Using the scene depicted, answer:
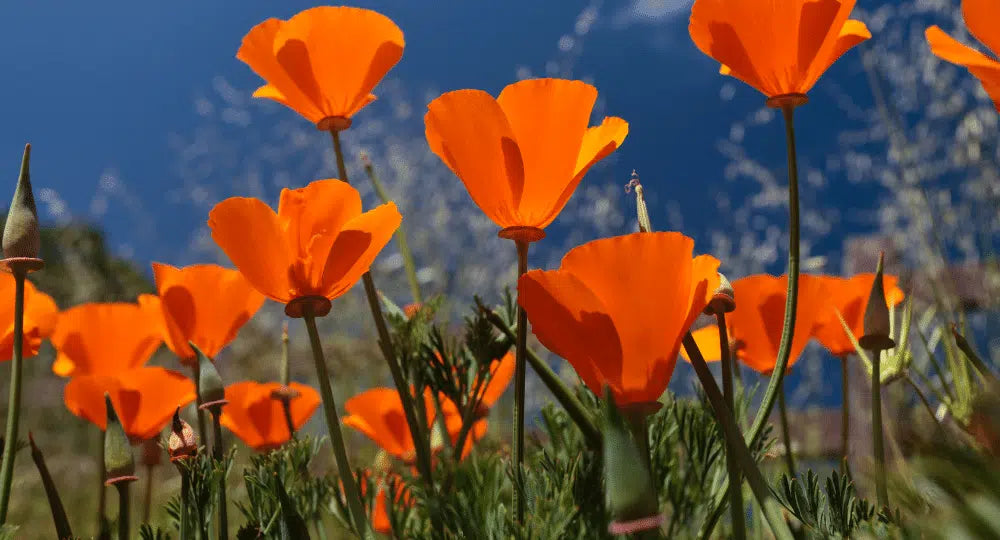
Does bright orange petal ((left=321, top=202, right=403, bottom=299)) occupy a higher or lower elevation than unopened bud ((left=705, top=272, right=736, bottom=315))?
higher

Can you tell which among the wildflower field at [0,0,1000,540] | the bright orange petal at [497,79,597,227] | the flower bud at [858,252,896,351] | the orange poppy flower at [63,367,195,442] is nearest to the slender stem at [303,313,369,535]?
the wildflower field at [0,0,1000,540]

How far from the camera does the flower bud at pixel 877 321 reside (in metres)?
0.56

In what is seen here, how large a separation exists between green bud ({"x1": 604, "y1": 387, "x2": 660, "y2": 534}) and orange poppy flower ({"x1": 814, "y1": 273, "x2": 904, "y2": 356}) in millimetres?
499

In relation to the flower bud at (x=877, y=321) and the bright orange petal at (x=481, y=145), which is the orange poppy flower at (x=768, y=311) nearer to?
the flower bud at (x=877, y=321)

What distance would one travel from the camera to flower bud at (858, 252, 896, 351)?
56 centimetres

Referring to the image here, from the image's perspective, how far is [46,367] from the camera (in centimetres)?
553

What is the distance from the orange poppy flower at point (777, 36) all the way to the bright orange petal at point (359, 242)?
0.27 meters

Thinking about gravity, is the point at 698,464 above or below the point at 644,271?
below

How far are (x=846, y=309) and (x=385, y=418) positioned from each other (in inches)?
20.3

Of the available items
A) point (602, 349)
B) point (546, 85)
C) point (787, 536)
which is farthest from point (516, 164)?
point (787, 536)

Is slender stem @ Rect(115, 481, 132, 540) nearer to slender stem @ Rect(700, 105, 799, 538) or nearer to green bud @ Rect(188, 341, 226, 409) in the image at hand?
green bud @ Rect(188, 341, 226, 409)

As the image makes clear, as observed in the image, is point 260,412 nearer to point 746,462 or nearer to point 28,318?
point 28,318

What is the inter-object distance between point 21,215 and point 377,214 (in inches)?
11.3

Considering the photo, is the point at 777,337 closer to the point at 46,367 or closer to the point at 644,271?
the point at 644,271
